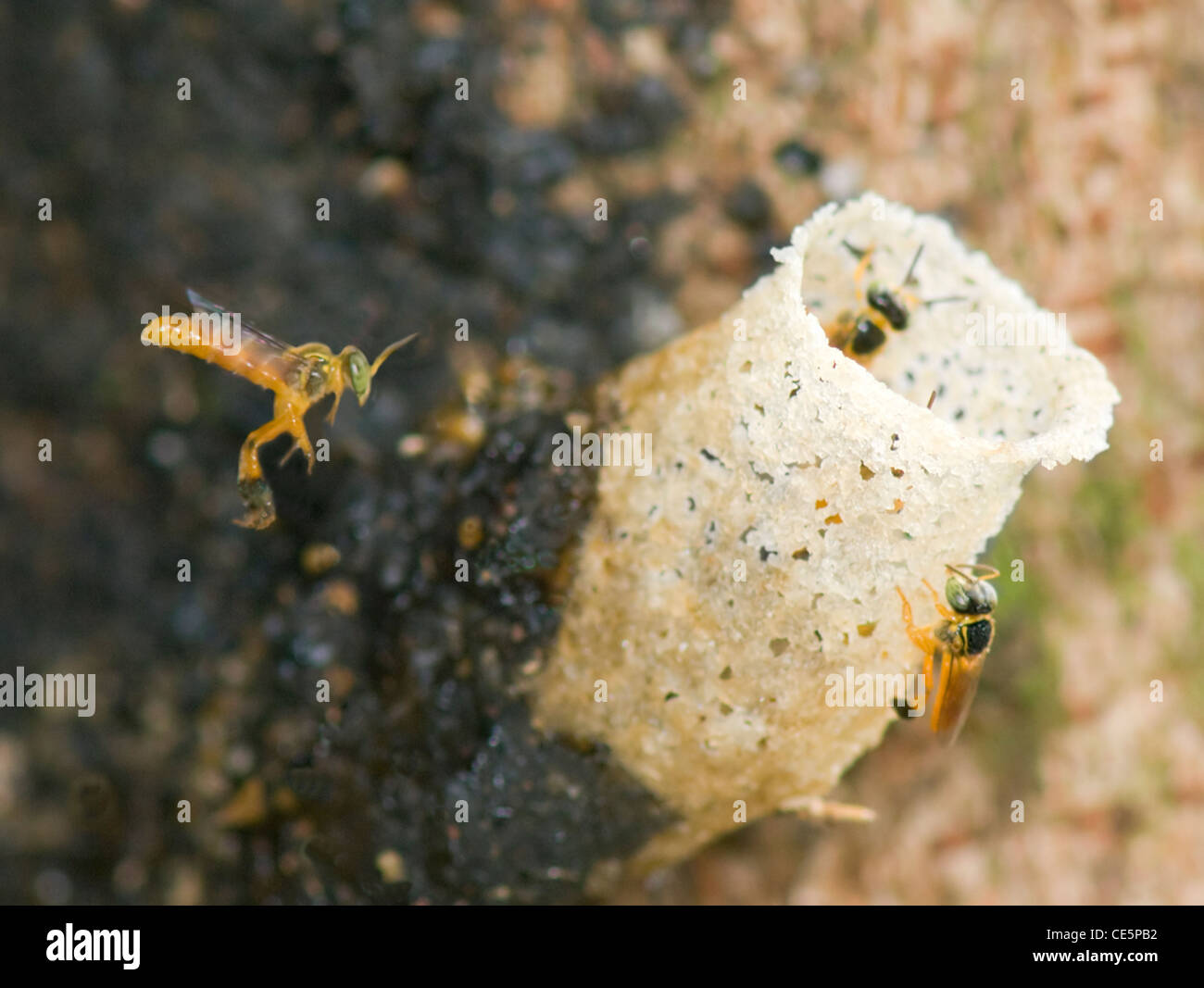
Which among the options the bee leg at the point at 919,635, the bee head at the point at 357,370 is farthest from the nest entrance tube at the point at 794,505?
the bee head at the point at 357,370

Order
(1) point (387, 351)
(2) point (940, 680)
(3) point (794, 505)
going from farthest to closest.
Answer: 1. (1) point (387, 351)
2. (2) point (940, 680)
3. (3) point (794, 505)

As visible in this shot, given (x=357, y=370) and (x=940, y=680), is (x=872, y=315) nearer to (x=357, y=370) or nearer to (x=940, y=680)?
(x=940, y=680)

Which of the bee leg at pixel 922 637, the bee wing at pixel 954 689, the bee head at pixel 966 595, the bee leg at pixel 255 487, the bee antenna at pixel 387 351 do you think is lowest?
the bee wing at pixel 954 689

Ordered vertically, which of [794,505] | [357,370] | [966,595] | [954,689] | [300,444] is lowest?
[954,689]

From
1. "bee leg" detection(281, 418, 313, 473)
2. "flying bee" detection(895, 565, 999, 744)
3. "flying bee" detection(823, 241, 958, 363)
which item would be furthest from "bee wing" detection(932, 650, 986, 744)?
"bee leg" detection(281, 418, 313, 473)

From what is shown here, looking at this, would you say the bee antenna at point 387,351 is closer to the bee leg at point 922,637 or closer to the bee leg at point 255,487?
the bee leg at point 255,487

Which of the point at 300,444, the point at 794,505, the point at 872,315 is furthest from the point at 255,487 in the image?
the point at 872,315
